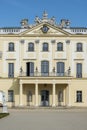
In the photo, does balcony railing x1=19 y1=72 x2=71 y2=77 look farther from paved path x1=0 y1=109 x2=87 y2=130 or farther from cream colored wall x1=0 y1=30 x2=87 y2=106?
paved path x1=0 y1=109 x2=87 y2=130

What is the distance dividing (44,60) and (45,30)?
12.2ft

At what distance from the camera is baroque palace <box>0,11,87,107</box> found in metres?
51.1

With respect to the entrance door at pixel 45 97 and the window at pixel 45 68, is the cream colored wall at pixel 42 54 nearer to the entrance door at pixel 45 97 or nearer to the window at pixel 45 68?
the window at pixel 45 68

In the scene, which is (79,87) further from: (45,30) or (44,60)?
(45,30)

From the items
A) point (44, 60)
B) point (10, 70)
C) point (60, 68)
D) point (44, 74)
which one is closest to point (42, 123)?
point (44, 74)

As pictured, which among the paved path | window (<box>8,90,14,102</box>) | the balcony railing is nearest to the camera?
the paved path

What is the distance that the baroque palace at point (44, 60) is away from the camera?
51.1 m

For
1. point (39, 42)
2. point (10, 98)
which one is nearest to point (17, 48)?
point (39, 42)

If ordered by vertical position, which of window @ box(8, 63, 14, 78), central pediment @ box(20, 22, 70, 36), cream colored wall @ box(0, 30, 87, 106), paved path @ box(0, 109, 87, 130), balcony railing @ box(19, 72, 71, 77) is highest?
central pediment @ box(20, 22, 70, 36)

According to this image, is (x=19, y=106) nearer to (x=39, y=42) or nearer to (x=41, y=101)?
(x=41, y=101)

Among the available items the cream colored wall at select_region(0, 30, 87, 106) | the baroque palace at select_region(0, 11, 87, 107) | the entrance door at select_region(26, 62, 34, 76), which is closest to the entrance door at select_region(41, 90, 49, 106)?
the baroque palace at select_region(0, 11, 87, 107)

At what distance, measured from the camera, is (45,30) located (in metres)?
51.8

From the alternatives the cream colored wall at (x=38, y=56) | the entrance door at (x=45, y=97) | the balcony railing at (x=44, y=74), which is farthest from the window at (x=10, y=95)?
the entrance door at (x=45, y=97)

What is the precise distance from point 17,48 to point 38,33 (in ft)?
10.6
